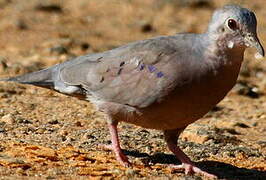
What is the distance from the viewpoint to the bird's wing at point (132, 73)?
5586 mm

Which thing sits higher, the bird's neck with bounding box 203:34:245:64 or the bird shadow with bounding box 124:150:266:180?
the bird's neck with bounding box 203:34:245:64

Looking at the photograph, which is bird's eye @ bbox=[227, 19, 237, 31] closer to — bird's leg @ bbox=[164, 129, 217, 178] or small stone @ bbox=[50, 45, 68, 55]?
bird's leg @ bbox=[164, 129, 217, 178]

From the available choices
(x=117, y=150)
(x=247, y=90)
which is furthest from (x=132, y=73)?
Answer: (x=247, y=90)

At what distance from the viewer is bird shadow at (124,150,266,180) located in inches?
238

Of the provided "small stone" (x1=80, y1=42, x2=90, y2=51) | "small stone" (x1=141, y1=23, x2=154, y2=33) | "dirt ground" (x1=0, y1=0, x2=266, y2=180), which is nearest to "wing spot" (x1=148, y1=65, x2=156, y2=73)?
"dirt ground" (x1=0, y1=0, x2=266, y2=180)

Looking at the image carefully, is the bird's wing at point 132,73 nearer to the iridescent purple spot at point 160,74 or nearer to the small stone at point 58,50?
the iridescent purple spot at point 160,74

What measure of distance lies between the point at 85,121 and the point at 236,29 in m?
2.66

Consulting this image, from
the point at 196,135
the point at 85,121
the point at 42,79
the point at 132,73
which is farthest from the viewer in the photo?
the point at 85,121

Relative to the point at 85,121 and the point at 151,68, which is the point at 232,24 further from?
the point at 85,121

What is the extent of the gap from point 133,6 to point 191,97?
34.2 ft

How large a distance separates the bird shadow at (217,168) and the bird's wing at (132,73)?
74cm

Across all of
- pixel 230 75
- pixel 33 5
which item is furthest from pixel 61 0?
pixel 230 75

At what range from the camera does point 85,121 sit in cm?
761

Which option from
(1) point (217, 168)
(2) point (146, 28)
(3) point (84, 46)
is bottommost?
(1) point (217, 168)
